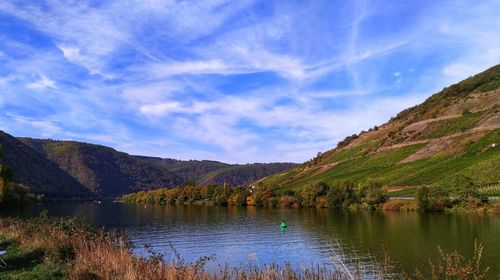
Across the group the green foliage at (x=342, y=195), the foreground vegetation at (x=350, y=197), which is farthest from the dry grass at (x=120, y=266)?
the green foliage at (x=342, y=195)

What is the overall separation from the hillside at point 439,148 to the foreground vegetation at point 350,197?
1127cm

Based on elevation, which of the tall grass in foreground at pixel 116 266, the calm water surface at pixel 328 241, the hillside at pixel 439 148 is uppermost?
the hillside at pixel 439 148

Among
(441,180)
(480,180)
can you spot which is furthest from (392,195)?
(480,180)

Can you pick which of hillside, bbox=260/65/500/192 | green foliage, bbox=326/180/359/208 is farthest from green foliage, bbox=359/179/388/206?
hillside, bbox=260/65/500/192

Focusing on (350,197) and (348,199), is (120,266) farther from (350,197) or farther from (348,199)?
(350,197)

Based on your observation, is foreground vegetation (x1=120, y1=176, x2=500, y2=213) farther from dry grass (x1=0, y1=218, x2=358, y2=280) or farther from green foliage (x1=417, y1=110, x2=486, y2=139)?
dry grass (x1=0, y1=218, x2=358, y2=280)

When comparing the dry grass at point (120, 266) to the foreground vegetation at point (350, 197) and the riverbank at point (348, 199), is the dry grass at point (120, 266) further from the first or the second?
the foreground vegetation at point (350, 197)

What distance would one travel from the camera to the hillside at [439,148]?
380 ft

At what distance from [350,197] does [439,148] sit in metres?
41.6

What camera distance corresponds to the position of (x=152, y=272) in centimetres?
1727

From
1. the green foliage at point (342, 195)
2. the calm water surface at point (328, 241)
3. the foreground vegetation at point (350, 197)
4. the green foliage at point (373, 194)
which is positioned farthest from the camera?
the green foliage at point (342, 195)

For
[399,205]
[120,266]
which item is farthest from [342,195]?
[120,266]

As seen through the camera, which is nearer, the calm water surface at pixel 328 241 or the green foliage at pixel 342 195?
the calm water surface at pixel 328 241

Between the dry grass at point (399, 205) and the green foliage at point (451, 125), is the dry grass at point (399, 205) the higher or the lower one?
the lower one
